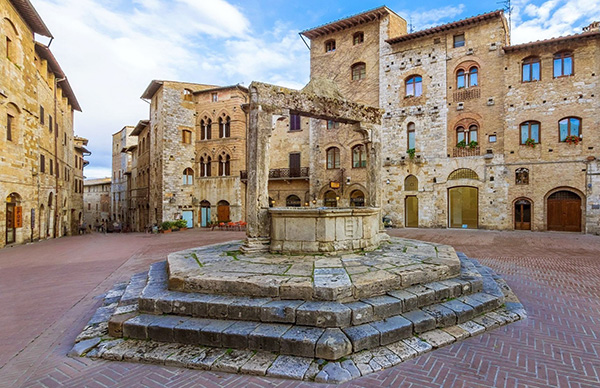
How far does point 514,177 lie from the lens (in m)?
18.1

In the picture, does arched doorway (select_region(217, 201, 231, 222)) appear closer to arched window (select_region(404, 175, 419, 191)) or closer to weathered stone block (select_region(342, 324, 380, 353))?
arched window (select_region(404, 175, 419, 191))

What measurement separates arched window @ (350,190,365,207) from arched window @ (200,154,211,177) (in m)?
11.5

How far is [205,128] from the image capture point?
25.3m

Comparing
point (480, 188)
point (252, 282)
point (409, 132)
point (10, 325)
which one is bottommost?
point (10, 325)

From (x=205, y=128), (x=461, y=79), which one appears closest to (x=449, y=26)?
(x=461, y=79)

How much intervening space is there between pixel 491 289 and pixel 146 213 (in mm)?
27958

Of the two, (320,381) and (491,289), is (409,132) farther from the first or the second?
(320,381)

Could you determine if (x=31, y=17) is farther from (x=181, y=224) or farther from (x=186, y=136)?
(x=181, y=224)

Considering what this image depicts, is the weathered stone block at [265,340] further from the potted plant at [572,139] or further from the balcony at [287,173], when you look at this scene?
the balcony at [287,173]

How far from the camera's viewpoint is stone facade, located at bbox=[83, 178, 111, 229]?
4659cm

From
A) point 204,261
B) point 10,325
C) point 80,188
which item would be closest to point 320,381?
point 204,261

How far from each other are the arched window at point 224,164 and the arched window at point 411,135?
13.2 metres

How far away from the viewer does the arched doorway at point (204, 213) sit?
25047 millimetres

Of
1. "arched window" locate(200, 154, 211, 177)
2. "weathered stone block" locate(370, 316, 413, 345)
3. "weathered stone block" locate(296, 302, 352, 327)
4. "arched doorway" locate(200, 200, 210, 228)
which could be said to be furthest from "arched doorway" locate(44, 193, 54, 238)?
"weathered stone block" locate(370, 316, 413, 345)
